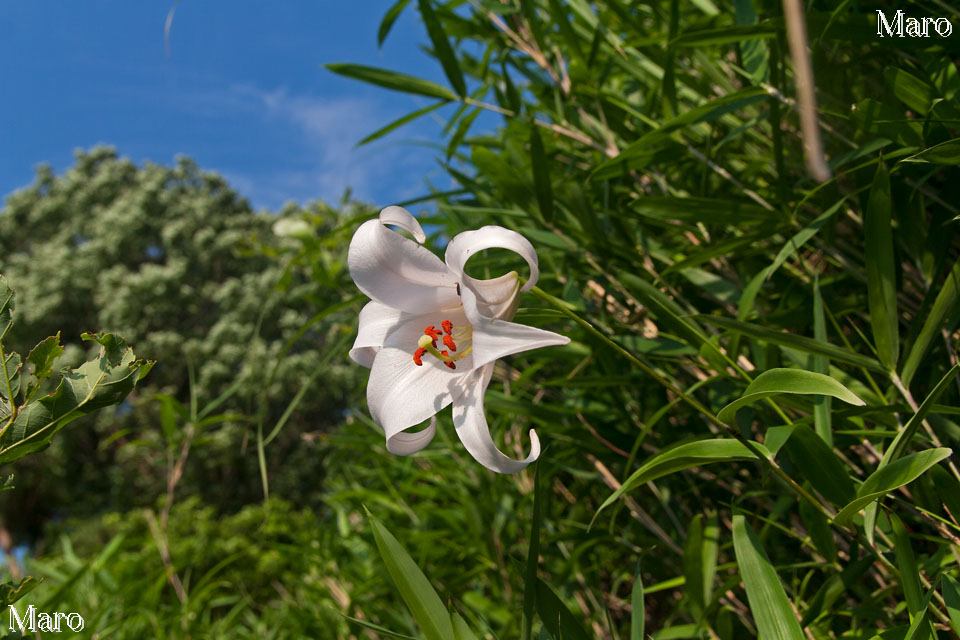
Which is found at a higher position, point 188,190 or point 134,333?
point 188,190

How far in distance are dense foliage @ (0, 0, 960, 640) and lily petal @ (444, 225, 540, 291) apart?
0.05 meters

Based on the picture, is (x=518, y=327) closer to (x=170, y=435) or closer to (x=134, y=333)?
(x=170, y=435)

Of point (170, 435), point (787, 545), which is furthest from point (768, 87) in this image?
point (170, 435)

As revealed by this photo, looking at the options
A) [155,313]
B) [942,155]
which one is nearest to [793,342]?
[942,155]

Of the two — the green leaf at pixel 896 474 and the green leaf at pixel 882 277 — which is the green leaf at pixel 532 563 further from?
the green leaf at pixel 882 277

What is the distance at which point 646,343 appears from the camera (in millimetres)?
820

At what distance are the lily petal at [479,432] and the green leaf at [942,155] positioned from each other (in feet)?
1.30

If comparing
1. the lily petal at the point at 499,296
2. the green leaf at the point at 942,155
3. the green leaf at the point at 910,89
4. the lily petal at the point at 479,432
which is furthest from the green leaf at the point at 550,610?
the green leaf at the point at 910,89

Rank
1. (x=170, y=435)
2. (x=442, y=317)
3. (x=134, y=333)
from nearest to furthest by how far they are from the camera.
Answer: (x=442, y=317), (x=170, y=435), (x=134, y=333)

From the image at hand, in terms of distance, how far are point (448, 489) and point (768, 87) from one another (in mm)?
958

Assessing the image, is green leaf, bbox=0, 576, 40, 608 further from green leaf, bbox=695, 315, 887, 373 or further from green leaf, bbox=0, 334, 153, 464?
green leaf, bbox=695, 315, 887, 373

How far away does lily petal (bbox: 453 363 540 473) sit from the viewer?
0.46m

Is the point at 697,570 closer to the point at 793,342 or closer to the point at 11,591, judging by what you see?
the point at 793,342

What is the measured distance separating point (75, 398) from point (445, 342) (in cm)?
27
